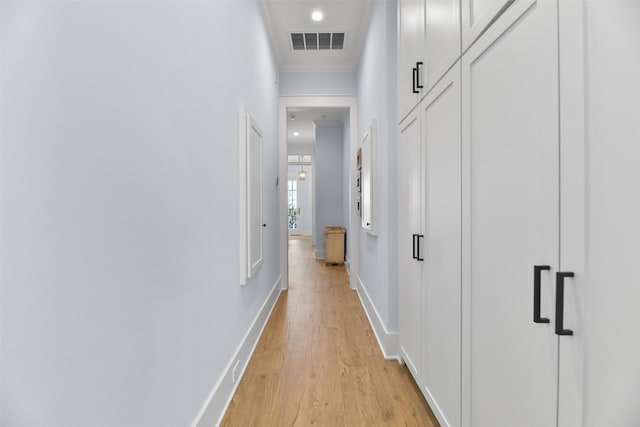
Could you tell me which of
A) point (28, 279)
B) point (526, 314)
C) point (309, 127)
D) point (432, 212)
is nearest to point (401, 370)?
point (432, 212)

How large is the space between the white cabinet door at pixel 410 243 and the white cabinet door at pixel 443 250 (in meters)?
0.11

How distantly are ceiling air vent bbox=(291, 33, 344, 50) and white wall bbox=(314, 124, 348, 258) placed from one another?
3012 mm

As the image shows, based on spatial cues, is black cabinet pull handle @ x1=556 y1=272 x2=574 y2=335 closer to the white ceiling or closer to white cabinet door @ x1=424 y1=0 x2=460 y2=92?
white cabinet door @ x1=424 y1=0 x2=460 y2=92

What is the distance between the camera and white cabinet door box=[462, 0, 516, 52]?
971 mm

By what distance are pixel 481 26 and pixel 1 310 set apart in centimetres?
144

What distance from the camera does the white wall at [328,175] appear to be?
270 inches

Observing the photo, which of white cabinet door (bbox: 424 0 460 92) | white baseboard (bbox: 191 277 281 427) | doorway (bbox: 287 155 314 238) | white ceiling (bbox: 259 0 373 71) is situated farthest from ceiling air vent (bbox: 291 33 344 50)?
doorway (bbox: 287 155 314 238)

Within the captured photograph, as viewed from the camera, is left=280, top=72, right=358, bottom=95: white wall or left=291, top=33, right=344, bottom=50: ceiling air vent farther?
left=280, top=72, right=358, bottom=95: white wall

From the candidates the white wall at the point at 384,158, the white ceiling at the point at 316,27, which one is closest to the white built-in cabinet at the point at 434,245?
the white wall at the point at 384,158

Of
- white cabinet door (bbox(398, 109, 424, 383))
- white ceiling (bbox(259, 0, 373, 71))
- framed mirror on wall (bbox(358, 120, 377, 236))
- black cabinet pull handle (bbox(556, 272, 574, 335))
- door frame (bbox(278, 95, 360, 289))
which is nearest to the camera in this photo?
black cabinet pull handle (bbox(556, 272, 574, 335))

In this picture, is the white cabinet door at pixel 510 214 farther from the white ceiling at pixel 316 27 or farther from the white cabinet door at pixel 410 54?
the white ceiling at pixel 316 27

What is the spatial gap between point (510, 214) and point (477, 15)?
714 millimetres

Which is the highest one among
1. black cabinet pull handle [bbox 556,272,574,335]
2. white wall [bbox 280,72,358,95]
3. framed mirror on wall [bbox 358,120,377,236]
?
white wall [bbox 280,72,358,95]

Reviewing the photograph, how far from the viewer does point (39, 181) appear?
601 mm
